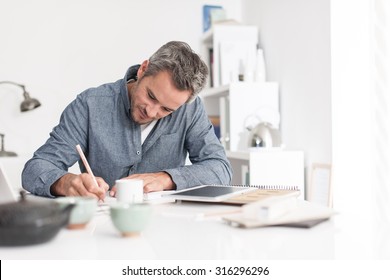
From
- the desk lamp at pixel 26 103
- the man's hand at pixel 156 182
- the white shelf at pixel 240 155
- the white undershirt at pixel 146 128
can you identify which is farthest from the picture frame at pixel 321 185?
the desk lamp at pixel 26 103

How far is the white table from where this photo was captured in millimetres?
793

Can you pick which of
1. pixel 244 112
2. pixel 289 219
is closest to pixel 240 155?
pixel 244 112

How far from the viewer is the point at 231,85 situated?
122 inches

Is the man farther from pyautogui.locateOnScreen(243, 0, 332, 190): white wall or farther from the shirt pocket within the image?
pyautogui.locateOnScreen(243, 0, 332, 190): white wall

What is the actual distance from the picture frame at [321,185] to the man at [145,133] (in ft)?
2.82

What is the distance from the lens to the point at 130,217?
2.87ft

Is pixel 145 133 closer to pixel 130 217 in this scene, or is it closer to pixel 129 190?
pixel 129 190

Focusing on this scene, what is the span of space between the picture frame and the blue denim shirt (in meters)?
0.86

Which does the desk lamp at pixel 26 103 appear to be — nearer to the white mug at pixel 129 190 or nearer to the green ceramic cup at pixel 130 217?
the white mug at pixel 129 190

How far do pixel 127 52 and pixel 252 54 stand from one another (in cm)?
104

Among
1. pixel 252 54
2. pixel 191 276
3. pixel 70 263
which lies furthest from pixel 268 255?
pixel 252 54

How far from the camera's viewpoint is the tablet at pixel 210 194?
122 cm

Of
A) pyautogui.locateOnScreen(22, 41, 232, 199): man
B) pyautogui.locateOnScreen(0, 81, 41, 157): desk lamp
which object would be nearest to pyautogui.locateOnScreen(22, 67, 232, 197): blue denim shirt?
pyautogui.locateOnScreen(22, 41, 232, 199): man

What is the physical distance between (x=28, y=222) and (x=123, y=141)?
3.42 ft
